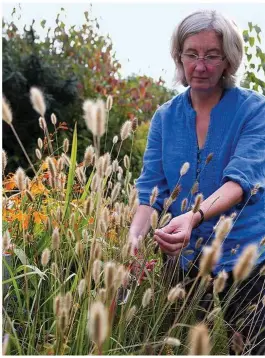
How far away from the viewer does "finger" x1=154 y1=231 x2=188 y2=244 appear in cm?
182

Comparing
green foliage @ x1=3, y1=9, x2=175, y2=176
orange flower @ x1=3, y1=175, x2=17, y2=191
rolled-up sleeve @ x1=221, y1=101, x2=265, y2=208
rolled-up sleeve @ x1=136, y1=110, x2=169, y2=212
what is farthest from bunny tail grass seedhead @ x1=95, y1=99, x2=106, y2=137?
green foliage @ x1=3, y1=9, x2=175, y2=176

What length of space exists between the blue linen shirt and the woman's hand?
0.40 metres

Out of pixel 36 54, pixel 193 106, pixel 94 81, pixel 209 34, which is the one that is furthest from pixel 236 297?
pixel 94 81

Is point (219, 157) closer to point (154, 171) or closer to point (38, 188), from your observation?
point (154, 171)

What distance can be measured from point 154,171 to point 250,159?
0.51 meters

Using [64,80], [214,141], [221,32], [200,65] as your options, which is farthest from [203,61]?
[64,80]

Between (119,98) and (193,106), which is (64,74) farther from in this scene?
(193,106)

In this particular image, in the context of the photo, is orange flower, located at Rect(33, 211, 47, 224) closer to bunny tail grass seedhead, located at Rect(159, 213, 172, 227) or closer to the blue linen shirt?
the blue linen shirt

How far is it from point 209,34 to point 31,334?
4.34 ft

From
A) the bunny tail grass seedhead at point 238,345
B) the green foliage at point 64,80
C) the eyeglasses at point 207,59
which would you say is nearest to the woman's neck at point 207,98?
the eyeglasses at point 207,59

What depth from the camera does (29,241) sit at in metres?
2.13

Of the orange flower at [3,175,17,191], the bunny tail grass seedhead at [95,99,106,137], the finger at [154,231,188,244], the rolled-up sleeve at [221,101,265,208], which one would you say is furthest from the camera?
the orange flower at [3,175,17,191]

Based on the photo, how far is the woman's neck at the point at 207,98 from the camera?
8.37 ft

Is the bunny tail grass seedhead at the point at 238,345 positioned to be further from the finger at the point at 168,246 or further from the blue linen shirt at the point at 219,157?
the blue linen shirt at the point at 219,157
